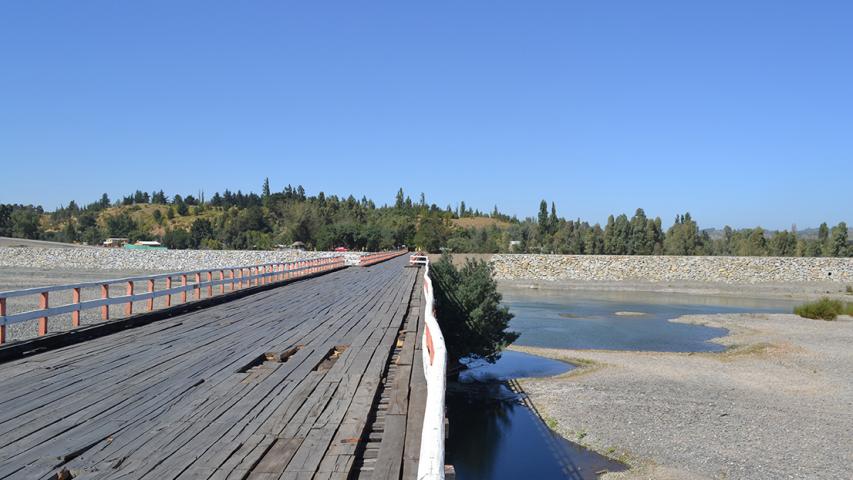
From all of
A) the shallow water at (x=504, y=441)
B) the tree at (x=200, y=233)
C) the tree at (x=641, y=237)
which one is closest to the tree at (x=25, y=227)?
the tree at (x=200, y=233)

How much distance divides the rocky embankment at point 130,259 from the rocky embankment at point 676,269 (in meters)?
28.2

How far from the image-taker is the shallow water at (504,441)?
1573 cm

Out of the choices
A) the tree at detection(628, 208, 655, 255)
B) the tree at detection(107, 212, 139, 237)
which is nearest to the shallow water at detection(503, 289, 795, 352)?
the tree at detection(628, 208, 655, 255)

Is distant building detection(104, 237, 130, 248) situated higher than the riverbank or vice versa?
distant building detection(104, 237, 130, 248)

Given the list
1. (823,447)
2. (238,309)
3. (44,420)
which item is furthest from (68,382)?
(823,447)

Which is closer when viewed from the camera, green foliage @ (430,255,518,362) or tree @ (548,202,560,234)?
green foliage @ (430,255,518,362)

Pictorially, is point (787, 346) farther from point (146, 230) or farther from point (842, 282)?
point (146, 230)

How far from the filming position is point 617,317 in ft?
145

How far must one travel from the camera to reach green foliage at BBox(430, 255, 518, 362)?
1069 inches

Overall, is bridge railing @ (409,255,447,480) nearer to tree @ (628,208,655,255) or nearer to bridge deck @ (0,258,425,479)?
bridge deck @ (0,258,425,479)

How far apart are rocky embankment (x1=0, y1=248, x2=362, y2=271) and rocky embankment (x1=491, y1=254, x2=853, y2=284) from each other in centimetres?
2824

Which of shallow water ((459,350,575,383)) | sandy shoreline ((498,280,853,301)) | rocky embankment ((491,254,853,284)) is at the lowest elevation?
shallow water ((459,350,575,383))

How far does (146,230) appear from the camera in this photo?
168 m

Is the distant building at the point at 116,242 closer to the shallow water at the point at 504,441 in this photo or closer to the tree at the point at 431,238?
the tree at the point at 431,238
